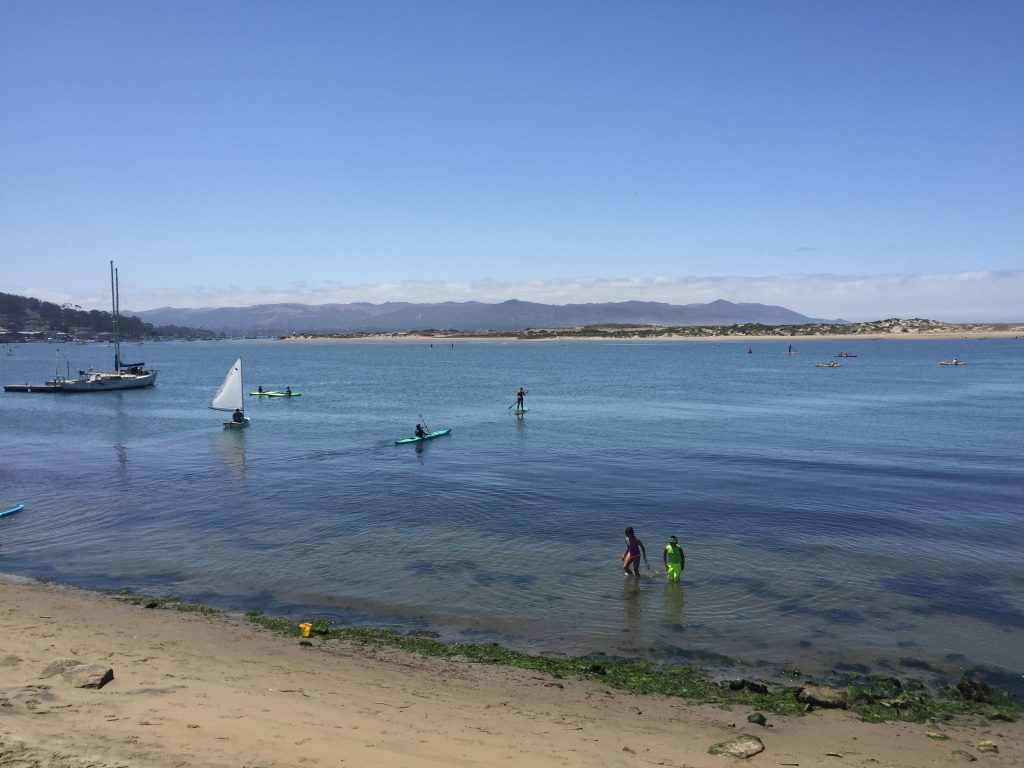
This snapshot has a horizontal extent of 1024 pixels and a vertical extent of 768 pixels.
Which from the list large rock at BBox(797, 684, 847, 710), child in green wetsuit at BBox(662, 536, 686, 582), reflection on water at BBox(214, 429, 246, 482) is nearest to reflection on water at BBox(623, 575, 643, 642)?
child in green wetsuit at BBox(662, 536, 686, 582)

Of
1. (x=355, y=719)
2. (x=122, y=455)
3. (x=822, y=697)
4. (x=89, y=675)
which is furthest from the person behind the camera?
(x=122, y=455)

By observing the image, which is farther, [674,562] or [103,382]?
[103,382]

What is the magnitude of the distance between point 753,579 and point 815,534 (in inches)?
185

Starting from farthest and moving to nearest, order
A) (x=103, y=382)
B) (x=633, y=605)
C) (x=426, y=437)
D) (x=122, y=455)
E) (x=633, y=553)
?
(x=103, y=382) → (x=426, y=437) → (x=122, y=455) → (x=633, y=553) → (x=633, y=605)

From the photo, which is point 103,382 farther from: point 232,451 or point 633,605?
point 633,605

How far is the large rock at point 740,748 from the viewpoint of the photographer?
9.55 metres

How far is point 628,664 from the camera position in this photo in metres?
13.1

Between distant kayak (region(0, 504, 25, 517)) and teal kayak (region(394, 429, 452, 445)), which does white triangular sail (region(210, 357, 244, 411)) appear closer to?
teal kayak (region(394, 429, 452, 445))

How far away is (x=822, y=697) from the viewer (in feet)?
37.6

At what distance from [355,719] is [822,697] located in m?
7.20

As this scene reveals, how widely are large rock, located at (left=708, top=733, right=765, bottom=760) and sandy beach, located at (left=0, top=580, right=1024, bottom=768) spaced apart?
0.13 m

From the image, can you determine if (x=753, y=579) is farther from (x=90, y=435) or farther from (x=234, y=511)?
(x=90, y=435)

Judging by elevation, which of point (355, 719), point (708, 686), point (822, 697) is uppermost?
point (355, 719)

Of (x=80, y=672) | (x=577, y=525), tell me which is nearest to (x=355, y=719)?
(x=80, y=672)
